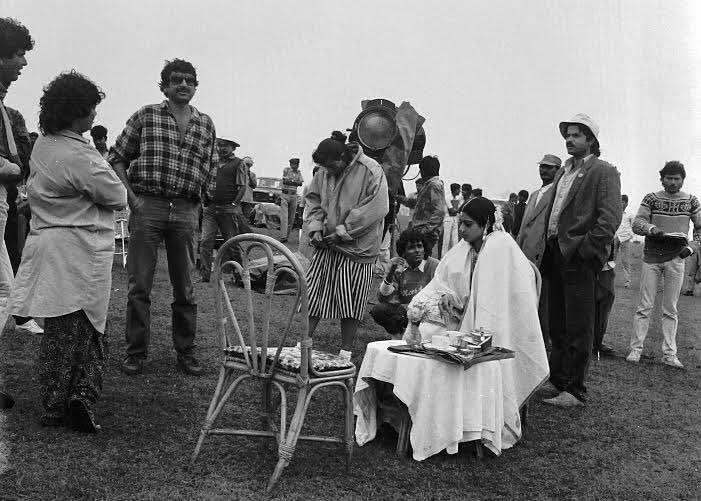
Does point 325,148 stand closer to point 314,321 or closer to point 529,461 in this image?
point 314,321

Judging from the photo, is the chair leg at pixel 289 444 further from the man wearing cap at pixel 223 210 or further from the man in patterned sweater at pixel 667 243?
the man wearing cap at pixel 223 210

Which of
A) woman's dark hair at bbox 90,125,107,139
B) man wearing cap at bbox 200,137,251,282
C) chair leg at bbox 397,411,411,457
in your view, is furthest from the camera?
man wearing cap at bbox 200,137,251,282

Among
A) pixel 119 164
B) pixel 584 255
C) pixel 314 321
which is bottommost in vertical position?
pixel 314 321

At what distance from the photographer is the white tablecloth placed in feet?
14.0

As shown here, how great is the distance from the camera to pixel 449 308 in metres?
5.04

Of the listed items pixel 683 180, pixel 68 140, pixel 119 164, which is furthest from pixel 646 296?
pixel 68 140

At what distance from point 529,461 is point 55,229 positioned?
295 centimetres

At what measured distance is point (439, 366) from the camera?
14.1 ft

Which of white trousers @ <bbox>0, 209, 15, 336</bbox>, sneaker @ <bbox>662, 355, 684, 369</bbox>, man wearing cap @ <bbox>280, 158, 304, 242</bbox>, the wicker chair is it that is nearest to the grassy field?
the wicker chair

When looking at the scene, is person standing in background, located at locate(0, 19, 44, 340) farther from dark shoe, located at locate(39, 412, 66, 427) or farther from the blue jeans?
the blue jeans

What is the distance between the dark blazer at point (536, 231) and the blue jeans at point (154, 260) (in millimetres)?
2617

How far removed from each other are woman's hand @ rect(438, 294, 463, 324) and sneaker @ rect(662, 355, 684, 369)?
364 centimetres

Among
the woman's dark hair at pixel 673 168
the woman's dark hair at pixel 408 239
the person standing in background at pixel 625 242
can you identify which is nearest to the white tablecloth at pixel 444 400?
the woman's dark hair at pixel 408 239

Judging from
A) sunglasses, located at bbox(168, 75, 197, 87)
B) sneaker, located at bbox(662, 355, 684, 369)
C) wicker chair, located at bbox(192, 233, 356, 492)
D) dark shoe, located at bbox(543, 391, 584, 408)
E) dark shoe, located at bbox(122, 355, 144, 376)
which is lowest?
sneaker, located at bbox(662, 355, 684, 369)
